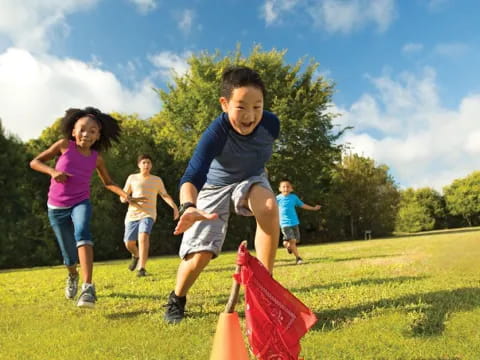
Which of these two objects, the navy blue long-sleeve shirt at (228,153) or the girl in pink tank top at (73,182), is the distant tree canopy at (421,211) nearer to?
the girl in pink tank top at (73,182)

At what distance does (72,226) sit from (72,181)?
551 mm

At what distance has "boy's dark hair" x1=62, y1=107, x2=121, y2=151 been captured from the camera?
15.9 ft

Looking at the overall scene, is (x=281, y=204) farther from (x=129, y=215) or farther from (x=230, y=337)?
(x=230, y=337)

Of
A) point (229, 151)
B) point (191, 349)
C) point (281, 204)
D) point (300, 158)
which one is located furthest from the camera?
point (300, 158)

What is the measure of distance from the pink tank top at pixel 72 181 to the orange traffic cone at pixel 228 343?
321 centimetres

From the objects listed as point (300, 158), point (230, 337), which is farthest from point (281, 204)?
point (300, 158)

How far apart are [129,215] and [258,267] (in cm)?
633

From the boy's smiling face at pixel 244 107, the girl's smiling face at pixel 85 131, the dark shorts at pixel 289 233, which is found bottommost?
the dark shorts at pixel 289 233

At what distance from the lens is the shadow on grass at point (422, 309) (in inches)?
112

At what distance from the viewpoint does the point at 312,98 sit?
26594 millimetres

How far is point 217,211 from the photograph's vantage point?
337 centimetres

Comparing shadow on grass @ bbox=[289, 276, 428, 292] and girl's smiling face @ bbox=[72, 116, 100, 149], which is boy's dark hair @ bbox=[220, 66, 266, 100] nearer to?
girl's smiling face @ bbox=[72, 116, 100, 149]

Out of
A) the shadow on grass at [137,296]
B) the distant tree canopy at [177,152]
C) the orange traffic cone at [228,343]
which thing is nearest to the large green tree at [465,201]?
the distant tree canopy at [177,152]

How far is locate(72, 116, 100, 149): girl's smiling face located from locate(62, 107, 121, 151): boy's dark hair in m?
0.10
